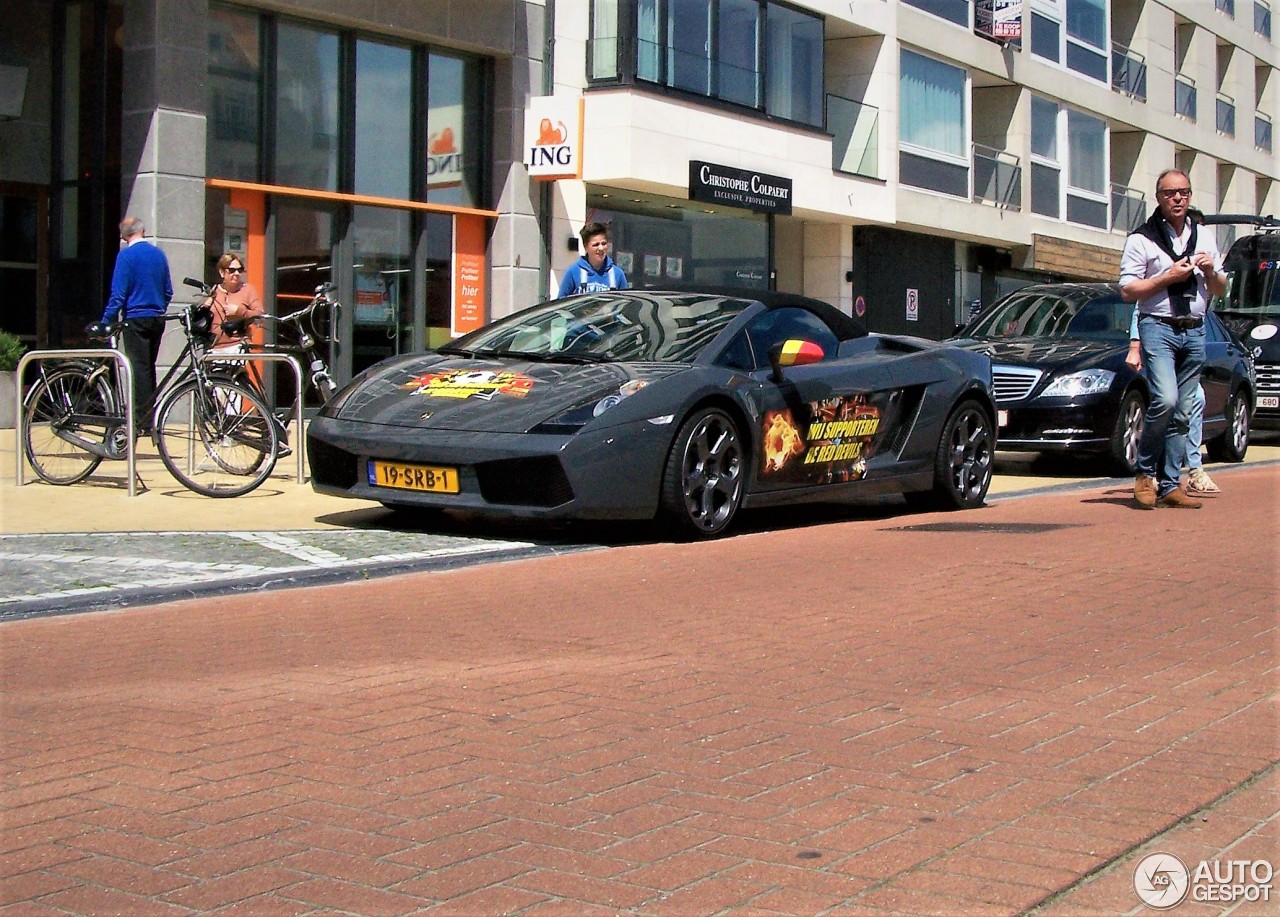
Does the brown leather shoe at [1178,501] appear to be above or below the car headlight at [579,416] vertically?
below

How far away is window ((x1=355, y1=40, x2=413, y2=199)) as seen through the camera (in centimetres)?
1916

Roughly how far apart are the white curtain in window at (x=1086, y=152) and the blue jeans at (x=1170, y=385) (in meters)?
26.5

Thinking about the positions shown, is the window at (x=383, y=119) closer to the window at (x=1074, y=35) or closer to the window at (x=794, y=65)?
the window at (x=794, y=65)

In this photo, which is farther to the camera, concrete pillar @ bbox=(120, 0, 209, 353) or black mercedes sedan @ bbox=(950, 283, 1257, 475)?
concrete pillar @ bbox=(120, 0, 209, 353)

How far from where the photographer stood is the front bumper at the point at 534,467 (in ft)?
27.5

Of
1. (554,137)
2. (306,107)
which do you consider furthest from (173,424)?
(554,137)

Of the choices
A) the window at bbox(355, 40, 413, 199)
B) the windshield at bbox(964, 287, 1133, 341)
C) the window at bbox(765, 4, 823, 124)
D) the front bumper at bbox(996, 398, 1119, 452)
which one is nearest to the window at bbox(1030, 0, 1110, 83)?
the window at bbox(765, 4, 823, 124)

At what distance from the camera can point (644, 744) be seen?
15.3 ft

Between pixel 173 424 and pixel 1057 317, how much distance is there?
27.6 ft

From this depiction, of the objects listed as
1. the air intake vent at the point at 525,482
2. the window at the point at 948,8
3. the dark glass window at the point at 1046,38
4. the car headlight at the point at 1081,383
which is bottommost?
the air intake vent at the point at 525,482

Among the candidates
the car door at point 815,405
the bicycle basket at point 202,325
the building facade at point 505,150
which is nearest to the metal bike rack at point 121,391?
the bicycle basket at point 202,325

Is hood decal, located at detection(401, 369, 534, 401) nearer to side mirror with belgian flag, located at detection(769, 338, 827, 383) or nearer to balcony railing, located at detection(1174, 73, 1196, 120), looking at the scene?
side mirror with belgian flag, located at detection(769, 338, 827, 383)

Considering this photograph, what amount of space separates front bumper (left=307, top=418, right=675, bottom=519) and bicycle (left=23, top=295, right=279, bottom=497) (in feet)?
6.42

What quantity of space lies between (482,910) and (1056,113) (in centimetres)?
3480
